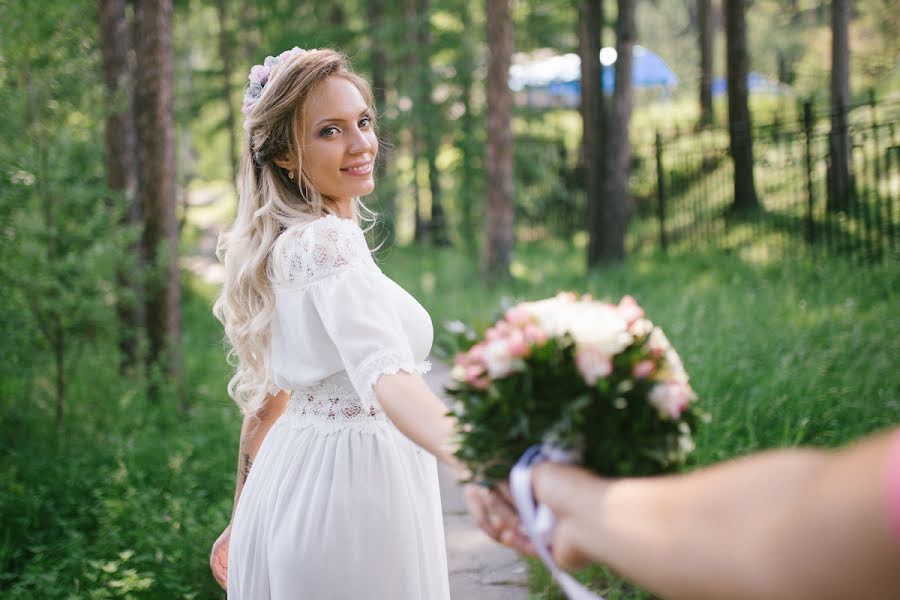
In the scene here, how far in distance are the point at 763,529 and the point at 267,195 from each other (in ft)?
5.66

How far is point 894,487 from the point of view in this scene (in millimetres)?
826

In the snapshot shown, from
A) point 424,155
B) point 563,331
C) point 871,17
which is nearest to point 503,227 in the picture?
point 424,155

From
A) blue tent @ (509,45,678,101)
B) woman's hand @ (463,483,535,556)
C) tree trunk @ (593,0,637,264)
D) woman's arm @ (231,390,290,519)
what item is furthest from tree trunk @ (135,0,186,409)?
blue tent @ (509,45,678,101)

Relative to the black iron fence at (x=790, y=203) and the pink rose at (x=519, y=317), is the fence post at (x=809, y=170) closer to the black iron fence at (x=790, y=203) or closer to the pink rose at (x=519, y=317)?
the black iron fence at (x=790, y=203)

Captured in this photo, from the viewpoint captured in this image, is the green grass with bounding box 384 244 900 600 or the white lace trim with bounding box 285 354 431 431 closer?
the white lace trim with bounding box 285 354 431 431

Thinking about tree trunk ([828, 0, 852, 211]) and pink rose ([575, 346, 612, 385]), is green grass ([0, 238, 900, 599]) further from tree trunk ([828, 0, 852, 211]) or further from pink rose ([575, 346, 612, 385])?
tree trunk ([828, 0, 852, 211])

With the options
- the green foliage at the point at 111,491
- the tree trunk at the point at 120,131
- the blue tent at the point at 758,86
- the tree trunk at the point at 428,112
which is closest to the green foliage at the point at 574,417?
the green foliage at the point at 111,491

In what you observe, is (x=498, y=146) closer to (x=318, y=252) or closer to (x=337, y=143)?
(x=337, y=143)

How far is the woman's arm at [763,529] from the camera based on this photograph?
84cm

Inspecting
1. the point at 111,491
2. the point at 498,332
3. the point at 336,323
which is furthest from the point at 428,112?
the point at 498,332

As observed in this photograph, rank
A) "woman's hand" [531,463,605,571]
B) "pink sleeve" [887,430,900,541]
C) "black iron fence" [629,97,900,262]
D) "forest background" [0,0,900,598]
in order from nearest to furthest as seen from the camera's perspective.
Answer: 1. "pink sleeve" [887,430,900,541]
2. "woman's hand" [531,463,605,571]
3. "forest background" [0,0,900,598]
4. "black iron fence" [629,97,900,262]

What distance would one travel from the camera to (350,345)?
1876mm

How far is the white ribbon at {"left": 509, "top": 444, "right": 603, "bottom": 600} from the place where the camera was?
52.5 inches

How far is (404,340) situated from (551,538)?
706mm
